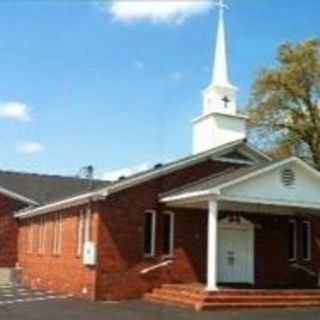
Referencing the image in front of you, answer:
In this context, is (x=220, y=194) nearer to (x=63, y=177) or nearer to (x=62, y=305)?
(x=62, y=305)

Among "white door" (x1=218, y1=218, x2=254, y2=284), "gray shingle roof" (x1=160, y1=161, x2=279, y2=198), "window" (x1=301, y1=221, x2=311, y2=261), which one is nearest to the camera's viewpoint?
"gray shingle roof" (x1=160, y1=161, x2=279, y2=198)

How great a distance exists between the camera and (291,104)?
4425 centimetres

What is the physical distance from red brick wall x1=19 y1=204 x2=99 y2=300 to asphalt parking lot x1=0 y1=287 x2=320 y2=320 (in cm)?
161

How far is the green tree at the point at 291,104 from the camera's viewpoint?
141 feet

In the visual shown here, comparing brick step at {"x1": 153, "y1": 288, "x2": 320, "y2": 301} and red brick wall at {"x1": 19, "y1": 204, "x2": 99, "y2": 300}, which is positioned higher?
red brick wall at {"x1": 19, "y1": 204, "x2": 99, "y2": 300}

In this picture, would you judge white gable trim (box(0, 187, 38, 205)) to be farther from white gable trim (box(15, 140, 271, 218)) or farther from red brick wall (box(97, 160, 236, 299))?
red brick wall (box(97, 160, 236, 299))

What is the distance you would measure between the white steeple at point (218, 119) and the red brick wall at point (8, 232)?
1115cm

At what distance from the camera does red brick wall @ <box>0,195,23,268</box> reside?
121 feet

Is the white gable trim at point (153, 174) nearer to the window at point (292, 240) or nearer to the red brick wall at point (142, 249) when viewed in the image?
the red brick wall at point (142, 249)

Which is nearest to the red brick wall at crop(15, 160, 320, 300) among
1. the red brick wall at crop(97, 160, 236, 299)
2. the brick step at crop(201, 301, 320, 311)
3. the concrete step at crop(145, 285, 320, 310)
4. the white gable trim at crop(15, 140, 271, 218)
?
the red brick wall at crop(97, 160, 236, 299)

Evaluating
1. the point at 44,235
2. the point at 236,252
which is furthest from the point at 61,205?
the point at 236,252

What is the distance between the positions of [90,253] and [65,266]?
3.55 meters

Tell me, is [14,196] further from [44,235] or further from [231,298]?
[231,298]

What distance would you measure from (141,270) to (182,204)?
8.85 feet
